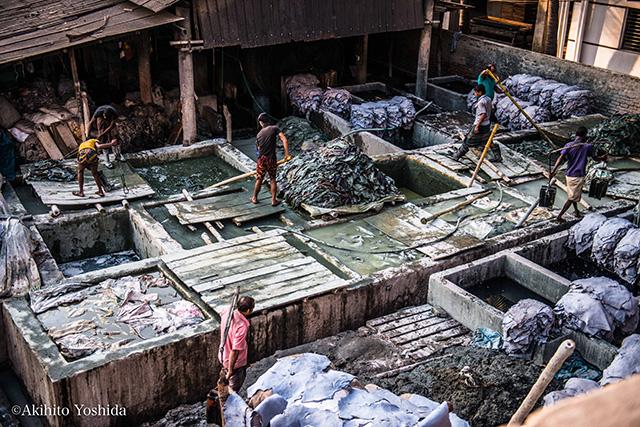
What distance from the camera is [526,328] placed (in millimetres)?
8586

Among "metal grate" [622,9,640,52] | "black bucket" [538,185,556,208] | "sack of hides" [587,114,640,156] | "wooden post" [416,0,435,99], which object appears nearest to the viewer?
"black bucket" [538,185,556,208]

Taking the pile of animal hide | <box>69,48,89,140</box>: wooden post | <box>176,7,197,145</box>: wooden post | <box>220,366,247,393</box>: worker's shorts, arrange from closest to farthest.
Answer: <box>220,366,247,393</box>: worker's shorts, <box>69,48,89,140</box>: wooden post, <box>176,7,197,145</box>: wooden post, the pile of animal hide

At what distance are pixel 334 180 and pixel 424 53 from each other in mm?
7183

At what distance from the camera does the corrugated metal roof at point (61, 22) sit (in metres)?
13.0

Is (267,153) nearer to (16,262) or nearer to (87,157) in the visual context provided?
(87,157)

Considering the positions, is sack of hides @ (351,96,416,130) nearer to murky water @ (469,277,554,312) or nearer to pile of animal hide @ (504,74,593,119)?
pile of animal hide @ (504,74,593,119)

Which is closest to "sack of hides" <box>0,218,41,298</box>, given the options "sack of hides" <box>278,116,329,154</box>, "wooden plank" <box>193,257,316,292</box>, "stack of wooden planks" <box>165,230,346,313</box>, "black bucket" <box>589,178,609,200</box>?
"stack of wooden planks" <box>165,230,346,313</box>

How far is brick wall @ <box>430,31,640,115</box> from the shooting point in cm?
1627

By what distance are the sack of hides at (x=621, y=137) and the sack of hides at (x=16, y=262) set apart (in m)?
11.2

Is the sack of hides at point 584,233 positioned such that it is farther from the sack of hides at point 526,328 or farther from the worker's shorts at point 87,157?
the worker's shorts at point 87,157

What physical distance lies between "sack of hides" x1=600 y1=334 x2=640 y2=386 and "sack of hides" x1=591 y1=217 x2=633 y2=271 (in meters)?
2.73

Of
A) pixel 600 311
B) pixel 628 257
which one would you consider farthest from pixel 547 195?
pixel 600 311

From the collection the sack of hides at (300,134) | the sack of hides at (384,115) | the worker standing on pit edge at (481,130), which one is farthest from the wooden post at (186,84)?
the worker standing on pit edge at (481,130)

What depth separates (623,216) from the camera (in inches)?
473
